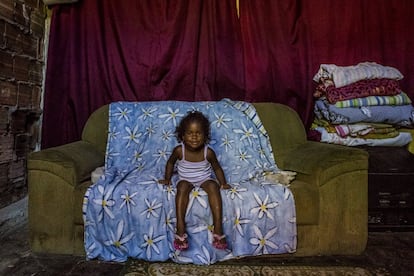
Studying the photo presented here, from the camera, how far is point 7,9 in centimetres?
260

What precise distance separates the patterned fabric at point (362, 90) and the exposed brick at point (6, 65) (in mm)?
2163

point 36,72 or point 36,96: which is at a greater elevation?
point 36,72

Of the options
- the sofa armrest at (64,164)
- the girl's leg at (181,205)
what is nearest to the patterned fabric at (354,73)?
the girl's leg at (181,205)

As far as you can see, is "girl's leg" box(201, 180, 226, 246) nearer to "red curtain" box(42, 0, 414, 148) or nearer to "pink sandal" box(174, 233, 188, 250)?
"pink sandal" box(174, 233, 188, 250)

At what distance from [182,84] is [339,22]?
126 centimetres

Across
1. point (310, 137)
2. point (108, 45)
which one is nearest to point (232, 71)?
point (310, 137)

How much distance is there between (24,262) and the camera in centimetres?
193

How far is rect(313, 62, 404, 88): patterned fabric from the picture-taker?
2.63 meters

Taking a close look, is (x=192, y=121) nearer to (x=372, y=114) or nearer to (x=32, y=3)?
(x=372, y=114)

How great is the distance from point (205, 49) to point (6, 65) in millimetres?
1365

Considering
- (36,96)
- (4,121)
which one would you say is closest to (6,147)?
(4,121)

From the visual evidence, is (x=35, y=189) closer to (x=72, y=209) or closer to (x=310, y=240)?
(x=72, y=209)

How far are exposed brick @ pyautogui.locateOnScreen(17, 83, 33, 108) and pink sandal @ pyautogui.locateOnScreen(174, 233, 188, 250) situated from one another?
1640mm

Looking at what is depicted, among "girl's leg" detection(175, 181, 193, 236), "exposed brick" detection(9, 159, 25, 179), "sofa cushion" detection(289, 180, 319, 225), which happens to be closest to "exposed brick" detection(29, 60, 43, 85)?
"exposed brick" detection(9, 159, 25, 179)
